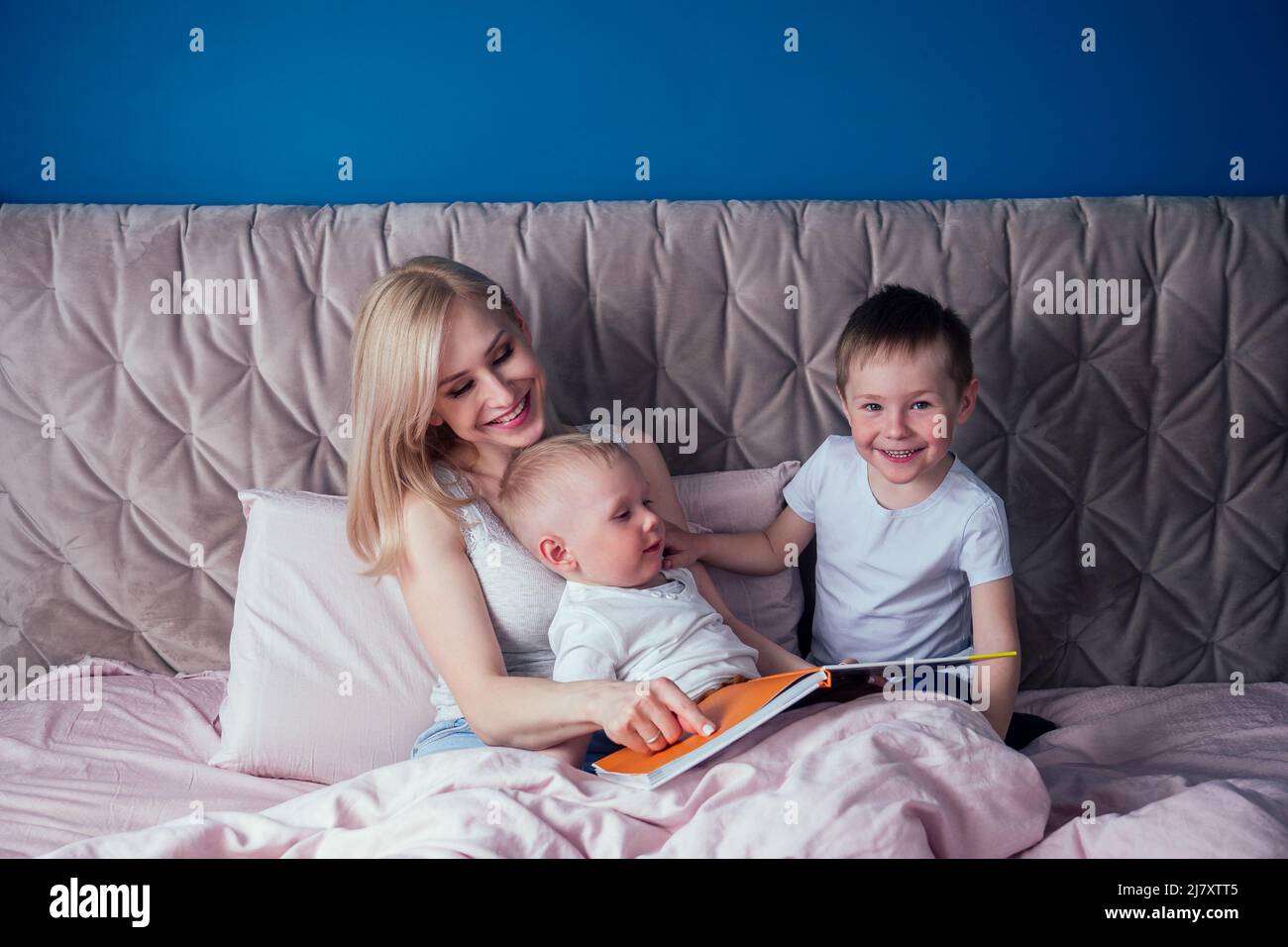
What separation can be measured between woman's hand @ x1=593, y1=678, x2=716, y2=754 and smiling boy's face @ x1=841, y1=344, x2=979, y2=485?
55 cm

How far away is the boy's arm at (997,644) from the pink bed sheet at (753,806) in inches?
4.7

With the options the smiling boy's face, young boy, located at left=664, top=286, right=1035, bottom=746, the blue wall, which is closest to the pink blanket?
young boy, located at left=664, top=286, right=1035, bottom=746

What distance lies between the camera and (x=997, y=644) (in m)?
1.59

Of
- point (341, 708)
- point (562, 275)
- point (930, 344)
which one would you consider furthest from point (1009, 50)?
point (341, 708)

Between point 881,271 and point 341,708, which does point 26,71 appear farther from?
point 881,271

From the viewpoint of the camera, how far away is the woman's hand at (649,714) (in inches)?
49.7

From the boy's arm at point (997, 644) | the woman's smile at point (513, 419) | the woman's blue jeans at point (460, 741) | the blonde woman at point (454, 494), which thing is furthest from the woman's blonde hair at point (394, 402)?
the boy's arm at point (997, 644)

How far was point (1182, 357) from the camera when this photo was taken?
1.91 metres

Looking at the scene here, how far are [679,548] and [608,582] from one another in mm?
192

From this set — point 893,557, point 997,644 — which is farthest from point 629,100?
point 997,644

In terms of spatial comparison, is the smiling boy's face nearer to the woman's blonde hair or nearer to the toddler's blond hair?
the toddler's blond hair

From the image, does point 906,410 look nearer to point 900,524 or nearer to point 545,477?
point 900,524

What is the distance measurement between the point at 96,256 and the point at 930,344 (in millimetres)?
1431
